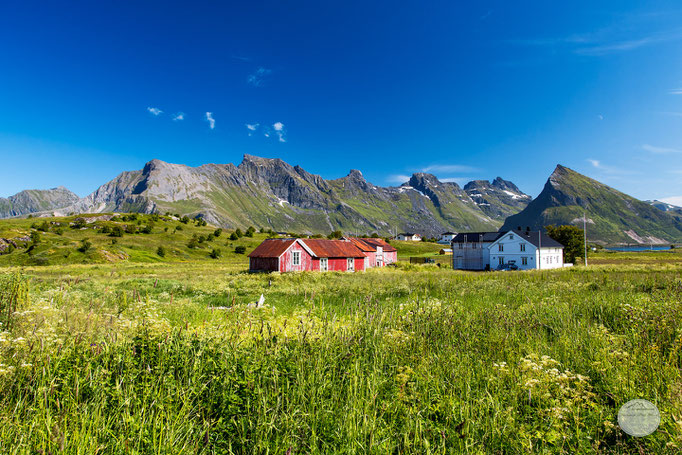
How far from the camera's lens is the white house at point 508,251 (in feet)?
201

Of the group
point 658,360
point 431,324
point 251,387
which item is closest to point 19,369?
point 251,387

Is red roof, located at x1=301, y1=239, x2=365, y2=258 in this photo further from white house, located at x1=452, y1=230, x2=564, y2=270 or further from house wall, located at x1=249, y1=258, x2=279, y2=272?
white house, located at x1=452, y1=230, x2=564, y2=270

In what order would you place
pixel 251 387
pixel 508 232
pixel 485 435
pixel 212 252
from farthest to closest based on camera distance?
pixel 212 252, pixel 508 232, pixel 251 387, pixel 485 435

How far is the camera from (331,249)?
5372 centimetres

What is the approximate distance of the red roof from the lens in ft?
167

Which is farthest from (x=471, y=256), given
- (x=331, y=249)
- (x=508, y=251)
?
(x=331, y=249)

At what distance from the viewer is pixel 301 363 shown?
15.0ft

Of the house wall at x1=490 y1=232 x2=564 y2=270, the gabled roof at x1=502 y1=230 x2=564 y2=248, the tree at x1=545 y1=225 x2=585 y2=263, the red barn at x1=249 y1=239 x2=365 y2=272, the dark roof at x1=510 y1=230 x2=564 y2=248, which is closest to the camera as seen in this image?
the red barn at x1=249 y1=239 x2=365 y2=272

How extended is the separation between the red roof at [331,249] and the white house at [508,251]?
29.2 m

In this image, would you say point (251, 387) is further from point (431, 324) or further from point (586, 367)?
point (586, 367)

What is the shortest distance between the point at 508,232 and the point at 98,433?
73457 mm

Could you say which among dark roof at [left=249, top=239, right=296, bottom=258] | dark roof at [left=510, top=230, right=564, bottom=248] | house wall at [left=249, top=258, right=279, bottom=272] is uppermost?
dark roof at [left=510, top=230, right=564, bottom=248]

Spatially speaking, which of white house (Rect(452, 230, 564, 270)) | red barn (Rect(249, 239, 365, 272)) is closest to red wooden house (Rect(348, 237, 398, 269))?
red barn (Rect(249, 239, 365, 272))

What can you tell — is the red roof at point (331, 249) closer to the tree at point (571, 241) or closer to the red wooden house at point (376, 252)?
the red wooden house at point (376, 252)
